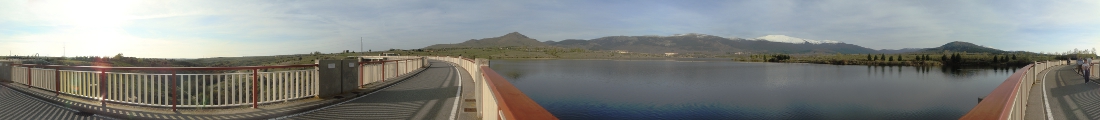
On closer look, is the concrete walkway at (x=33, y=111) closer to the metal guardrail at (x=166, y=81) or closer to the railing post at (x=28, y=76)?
the metal guardrail at (x=166, y=81)

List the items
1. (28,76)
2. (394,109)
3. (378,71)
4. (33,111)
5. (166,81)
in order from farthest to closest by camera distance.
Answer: (378,71) < (28,76) < (394,109) < (33,111) < (166,81)

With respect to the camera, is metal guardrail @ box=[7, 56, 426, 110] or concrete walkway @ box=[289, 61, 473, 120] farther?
metal guardrail @ box=[7, 56, 426, 110]

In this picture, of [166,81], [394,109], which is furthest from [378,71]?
[166,81]

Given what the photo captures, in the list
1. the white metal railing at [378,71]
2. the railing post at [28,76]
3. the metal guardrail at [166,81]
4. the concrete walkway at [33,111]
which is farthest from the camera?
the white metal railing at [378,71]

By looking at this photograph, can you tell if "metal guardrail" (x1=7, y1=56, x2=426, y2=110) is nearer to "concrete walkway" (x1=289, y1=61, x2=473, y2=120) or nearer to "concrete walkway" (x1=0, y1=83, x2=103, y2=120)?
"concrete walkway" (x1=0, y1=83, x2=103, y2=120)

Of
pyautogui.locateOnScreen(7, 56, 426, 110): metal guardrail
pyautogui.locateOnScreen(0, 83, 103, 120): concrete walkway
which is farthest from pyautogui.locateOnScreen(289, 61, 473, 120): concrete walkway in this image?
pyautogui.locateOnScreen(0, 83, 103, 120): concrete walkway

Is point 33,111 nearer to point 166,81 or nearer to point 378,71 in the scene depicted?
point 166,81

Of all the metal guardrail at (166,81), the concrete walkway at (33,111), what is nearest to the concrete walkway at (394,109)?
the metal guardrail at (166,81)

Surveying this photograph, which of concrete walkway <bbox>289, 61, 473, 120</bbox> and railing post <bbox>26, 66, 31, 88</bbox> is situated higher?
railing post <bbox>26, 66, 31, 88</bbox>

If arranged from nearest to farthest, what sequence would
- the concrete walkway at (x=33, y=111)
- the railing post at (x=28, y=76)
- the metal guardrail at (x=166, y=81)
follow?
the concrete walkway at (x=33, y=111) → the metal guardrail at (x=166, y=81) → the railing post at (x=28, y=76)

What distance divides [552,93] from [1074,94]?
56.2 feet

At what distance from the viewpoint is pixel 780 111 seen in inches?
760

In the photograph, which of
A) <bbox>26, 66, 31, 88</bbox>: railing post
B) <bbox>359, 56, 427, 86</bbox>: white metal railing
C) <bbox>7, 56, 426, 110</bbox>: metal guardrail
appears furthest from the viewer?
<bbox>359, 56, 427, 86</bbox>: white metal railing

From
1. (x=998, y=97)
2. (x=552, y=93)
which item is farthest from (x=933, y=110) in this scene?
(x=998, y=97)
